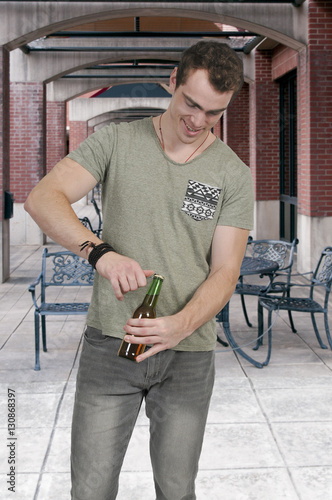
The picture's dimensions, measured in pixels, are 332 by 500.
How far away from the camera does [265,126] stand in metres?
15.5

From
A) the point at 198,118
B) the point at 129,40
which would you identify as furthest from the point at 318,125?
the point at 198,118

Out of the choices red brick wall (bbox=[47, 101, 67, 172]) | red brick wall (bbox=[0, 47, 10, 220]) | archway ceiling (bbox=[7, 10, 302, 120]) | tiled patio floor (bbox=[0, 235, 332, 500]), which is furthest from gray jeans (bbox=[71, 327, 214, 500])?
red brick wall (bbox=[47, 101, 67, 172])

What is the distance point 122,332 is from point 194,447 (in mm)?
423

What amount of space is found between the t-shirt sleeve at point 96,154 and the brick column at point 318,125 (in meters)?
9.26

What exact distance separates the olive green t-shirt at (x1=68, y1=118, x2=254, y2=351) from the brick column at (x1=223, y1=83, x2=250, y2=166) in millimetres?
16283

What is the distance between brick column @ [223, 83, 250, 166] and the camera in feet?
59.4

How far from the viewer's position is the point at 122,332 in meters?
2.00

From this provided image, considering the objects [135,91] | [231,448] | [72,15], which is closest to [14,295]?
[72,15]

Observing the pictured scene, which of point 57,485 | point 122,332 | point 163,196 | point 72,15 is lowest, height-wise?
point 57,485

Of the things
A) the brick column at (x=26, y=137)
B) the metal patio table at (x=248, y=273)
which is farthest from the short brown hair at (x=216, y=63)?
the brick column at (x=26, y=137)

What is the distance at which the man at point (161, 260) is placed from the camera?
6.47 ft

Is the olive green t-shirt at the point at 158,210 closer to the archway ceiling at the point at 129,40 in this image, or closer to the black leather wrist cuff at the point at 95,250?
the black leather wrist cuff at the point at 95,250

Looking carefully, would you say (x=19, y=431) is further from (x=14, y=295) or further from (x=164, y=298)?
(x=14, y=295)

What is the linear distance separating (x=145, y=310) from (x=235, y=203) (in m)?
0.45
